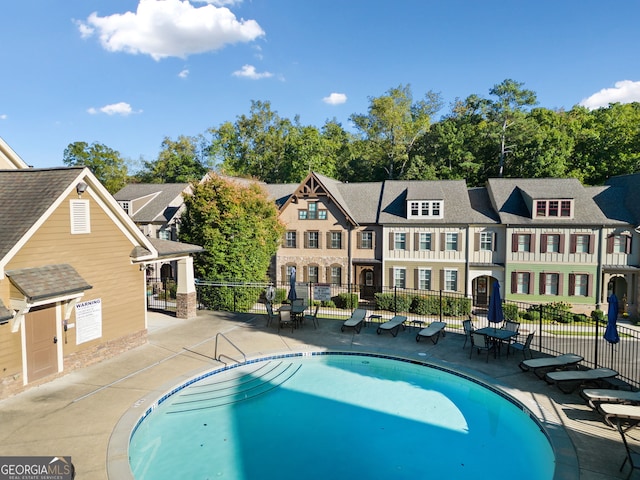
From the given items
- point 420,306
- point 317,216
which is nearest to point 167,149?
point 317,216

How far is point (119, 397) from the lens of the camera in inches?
455

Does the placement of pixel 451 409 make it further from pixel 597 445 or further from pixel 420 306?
pixel 420 306

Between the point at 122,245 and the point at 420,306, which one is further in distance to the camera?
the point at 420,306

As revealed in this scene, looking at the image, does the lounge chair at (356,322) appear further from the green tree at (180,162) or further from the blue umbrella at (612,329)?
the green tree at (180,162)

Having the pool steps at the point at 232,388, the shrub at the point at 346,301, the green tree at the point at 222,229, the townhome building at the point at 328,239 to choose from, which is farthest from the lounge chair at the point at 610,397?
the townhome building at the point at 328,239

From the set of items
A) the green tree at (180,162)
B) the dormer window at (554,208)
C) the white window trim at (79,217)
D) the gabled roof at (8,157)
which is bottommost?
the white window trim at (79,217)

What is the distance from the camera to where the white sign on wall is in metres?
13.3

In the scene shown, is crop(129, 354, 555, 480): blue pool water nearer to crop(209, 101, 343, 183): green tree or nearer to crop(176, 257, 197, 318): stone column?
crop(176, 257, 197, 318): stone column

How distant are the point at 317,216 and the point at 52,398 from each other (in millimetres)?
23287

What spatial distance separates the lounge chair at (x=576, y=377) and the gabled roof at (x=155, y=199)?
3274 centimetres

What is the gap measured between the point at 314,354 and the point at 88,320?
802cm

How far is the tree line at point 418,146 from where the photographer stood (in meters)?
40.6

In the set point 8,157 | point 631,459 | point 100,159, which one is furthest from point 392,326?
point 100,159

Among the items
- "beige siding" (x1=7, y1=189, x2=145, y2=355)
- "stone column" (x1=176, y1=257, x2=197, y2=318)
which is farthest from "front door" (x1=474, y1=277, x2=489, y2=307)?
"beige siding" (x1=7, y1=189, x2=145, y2=355)
